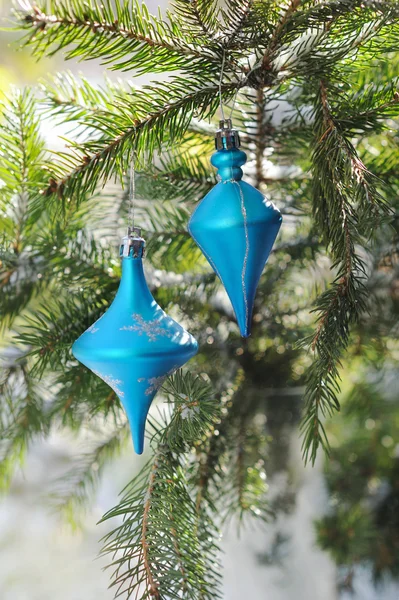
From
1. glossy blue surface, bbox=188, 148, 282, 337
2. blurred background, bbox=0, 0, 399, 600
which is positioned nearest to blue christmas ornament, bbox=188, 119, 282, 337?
glossy blue surface, bbox=188, 148, 282, 337

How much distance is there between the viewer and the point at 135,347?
0.89 feet

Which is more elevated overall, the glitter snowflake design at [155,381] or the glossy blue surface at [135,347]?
the glossy blue surface at [135,347]

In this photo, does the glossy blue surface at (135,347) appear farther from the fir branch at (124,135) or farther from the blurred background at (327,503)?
the blurred background at (327,503)

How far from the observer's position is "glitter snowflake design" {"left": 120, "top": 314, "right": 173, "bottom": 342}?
28 cm

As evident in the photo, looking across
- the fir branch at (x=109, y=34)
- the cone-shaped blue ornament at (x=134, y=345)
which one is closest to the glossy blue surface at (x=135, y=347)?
the cone-shaped blue ornament at (x=134, y=345)

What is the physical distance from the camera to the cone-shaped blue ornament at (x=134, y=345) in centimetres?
27

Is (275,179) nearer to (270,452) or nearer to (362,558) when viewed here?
(270,452)

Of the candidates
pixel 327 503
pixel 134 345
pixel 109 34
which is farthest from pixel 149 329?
pixel 327 503

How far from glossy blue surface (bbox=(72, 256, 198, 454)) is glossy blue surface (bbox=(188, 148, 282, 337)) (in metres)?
0.04

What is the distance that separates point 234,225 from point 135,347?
0.07m

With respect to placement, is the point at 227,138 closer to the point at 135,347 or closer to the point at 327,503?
the point at 135,347

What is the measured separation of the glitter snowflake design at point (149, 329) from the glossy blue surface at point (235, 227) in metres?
0.04

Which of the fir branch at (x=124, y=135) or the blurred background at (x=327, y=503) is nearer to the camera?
the fir branch at (x=124, y=135)

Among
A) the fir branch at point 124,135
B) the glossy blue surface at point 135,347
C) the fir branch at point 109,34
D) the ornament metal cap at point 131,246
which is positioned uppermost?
the fir branch at point 109,34
